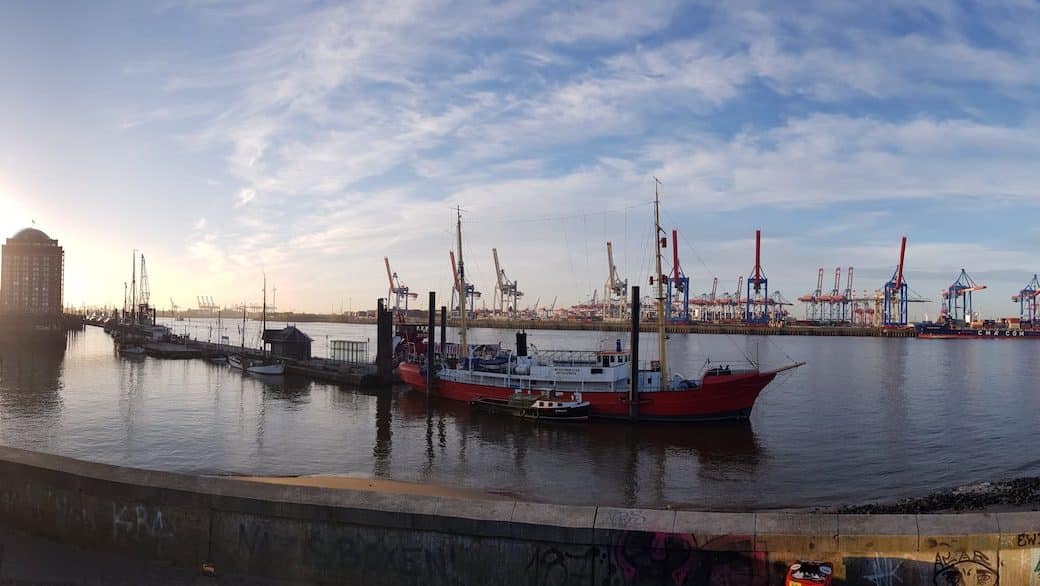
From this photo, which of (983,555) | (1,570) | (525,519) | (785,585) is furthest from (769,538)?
(1,570)

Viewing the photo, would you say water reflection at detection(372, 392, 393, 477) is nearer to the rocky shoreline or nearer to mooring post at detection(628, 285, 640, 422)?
mooring post at detection(628, 285, 640, 422)

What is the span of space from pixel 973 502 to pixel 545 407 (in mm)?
21519

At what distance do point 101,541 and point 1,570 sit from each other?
964 millimetres

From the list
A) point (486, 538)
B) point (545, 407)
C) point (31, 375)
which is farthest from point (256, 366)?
point (486, 538)

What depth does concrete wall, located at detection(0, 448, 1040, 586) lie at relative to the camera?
21.5 feet

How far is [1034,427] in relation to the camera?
37.6 meters

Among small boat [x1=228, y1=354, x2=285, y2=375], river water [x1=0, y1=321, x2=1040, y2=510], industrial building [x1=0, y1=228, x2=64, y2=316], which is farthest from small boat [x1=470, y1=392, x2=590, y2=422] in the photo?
industrial building [x1=0, y1=228, x2=64, y2=316]

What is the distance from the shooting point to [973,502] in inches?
766

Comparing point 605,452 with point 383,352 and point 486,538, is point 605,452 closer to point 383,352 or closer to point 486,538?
point 486,538

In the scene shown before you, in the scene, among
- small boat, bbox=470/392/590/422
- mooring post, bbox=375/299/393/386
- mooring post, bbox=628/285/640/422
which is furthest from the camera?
mooring post, bbox=375/299/393/386

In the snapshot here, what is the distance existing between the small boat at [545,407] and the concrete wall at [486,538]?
97.3 ft

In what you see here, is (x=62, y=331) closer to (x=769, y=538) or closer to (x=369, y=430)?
(x=369, y=430)

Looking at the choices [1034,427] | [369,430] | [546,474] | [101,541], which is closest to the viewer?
[101,541]

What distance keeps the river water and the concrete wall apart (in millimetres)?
15597
